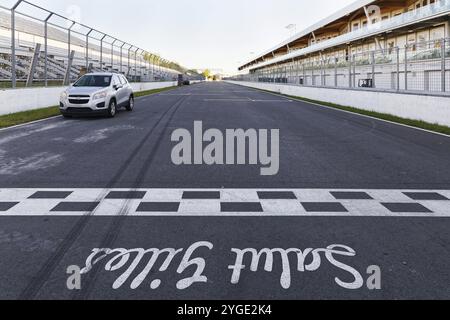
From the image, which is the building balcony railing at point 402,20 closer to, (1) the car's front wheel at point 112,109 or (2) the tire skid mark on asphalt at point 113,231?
(1) the car's front wheel at point 112,109

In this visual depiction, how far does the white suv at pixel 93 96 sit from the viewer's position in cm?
1551

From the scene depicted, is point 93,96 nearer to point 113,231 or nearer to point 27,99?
point 27,99

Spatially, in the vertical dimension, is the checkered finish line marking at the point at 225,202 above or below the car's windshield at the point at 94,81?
below

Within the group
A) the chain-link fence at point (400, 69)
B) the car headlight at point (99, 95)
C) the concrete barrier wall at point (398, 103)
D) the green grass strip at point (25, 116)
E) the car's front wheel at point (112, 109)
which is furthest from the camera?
the car's front wheel at point (112, 109)

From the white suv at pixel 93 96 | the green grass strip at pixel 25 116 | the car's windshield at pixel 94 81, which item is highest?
the car's windshield at pixel 94 81

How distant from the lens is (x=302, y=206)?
17.4 ft

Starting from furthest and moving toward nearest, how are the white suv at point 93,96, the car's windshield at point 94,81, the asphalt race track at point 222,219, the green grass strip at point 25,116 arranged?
the car's windshield at point 94,81
the white suv at point 93,96
the green grass strip at point 25,116
the asphalt race track at point 222,219

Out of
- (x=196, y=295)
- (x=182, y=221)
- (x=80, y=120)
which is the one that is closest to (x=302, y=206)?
(x=182, y=221)

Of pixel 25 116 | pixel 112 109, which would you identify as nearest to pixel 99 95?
pixel 112 109

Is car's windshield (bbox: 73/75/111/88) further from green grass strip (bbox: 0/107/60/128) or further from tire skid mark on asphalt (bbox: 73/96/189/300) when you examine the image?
tire skid mark on asphalt (bbox: 73/96/189/300)

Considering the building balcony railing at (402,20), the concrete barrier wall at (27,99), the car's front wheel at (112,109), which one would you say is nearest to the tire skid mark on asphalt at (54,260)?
the car's front wheel at (112,109)

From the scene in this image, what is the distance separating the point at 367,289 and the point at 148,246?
1.85m

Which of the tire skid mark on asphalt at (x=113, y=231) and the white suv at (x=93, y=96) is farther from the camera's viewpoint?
the white suv at (x=93, y=96)
